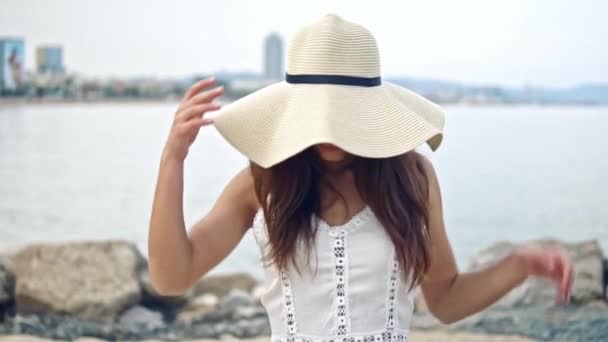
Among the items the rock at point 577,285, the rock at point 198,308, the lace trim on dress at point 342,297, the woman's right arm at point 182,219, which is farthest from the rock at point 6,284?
the lace trim on dress at point 342,297

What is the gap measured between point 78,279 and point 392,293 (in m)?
3.96

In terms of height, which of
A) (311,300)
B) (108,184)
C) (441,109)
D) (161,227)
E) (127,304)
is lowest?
(108,184)

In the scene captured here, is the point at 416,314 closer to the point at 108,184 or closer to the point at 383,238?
the point at 383,238

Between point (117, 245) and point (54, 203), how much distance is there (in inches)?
165

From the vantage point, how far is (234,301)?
5750 millimetres

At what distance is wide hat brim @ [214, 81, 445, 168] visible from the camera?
1.49 m

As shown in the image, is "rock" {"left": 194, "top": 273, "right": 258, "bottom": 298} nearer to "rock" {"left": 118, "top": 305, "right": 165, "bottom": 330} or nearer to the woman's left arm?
"rock" {"left": 118, "top": 305, "right": 165, "bottom": 330}

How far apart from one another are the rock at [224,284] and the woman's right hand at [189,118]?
15.4 feet

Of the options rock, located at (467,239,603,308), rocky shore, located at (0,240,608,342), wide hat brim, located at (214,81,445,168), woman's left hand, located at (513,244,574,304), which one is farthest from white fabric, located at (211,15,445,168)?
rock, located at (467,239,603,308)

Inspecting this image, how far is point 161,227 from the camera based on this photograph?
1.49m

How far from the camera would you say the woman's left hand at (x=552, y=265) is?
61.4 inches

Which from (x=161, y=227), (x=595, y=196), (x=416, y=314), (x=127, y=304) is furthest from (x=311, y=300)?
(x=595, y=196)

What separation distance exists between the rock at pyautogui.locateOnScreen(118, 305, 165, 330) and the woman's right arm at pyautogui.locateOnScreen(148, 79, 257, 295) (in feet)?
11.7

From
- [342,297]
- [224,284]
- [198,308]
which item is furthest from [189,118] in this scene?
[224,284]
